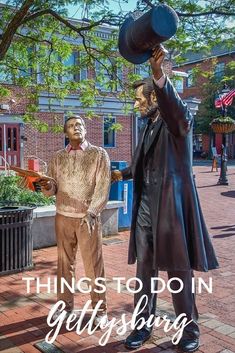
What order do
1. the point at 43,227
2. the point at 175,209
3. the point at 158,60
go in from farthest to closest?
1. the point at 43,227
2. the point at 175,209
3. the point at 158,60

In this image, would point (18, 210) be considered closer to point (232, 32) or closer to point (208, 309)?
point (208, 309)

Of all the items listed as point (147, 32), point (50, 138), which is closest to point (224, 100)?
point (50, 138)

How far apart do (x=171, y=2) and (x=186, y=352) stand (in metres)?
4.93

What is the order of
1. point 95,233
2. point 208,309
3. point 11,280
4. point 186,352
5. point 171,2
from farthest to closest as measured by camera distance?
point 171,2
point 11,280
point 208,309
point 95,233
point 186,352

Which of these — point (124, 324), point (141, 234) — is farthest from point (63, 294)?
point (141, 234)

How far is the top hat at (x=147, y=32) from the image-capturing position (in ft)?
7.31

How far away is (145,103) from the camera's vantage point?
Result: 124 inches

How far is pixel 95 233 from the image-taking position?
11.9 ft

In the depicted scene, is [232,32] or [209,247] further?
[232,32]

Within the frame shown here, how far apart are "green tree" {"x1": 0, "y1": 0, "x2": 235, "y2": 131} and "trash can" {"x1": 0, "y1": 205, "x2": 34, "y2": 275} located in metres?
2.26

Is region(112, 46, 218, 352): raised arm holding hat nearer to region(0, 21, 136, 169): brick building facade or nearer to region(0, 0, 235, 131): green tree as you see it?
region(0, 0, 235, 131): green tree

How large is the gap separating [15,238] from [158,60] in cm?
342

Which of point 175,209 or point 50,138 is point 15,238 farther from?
point 50,138

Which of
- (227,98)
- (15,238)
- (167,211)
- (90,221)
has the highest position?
(227,98)
